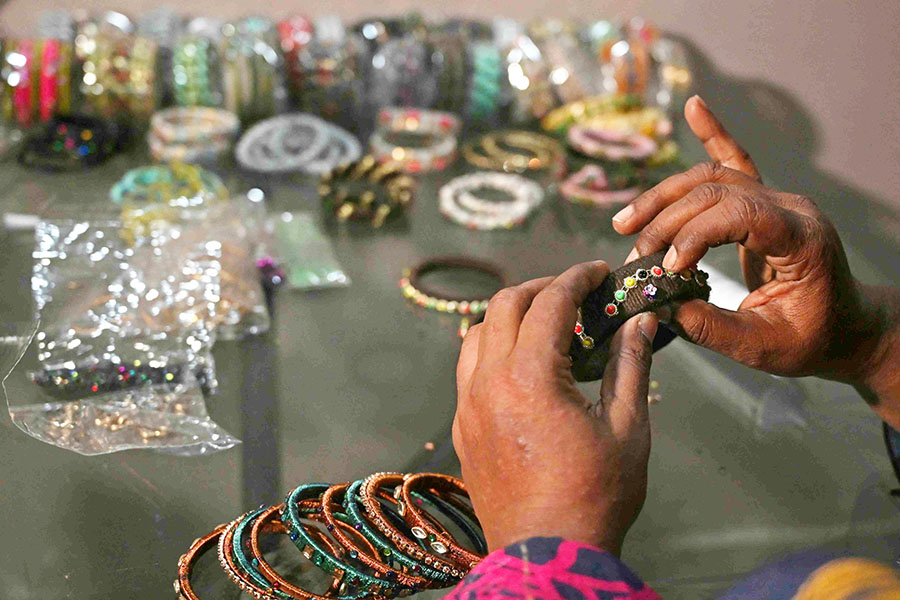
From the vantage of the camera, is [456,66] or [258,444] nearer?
[258,444]

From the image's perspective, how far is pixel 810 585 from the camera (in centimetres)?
64

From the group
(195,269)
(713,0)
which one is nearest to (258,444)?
(195,269)

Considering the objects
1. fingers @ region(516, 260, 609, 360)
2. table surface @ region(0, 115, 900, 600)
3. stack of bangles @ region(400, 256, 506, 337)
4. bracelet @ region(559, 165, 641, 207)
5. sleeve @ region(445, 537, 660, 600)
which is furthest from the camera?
bracelet @ region(559, 165, 641, 207)

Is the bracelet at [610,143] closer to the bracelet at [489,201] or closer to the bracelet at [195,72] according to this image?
the bracelet at [489,201]

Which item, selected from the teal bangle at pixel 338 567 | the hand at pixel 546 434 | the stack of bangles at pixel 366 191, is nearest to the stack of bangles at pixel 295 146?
the stack of bangles at pixel 366 191

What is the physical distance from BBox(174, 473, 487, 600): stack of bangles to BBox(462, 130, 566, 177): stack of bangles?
1180 mm

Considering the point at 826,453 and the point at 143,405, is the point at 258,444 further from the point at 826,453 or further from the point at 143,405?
the point at 826,453

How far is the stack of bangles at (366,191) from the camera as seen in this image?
179 centimetres

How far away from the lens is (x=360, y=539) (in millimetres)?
965

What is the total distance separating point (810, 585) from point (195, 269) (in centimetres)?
112

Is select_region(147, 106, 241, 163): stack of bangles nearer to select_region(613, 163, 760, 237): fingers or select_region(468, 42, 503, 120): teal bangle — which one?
select_region(468, 42, 503, 120): teal bangle

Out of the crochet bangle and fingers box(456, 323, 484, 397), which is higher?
the crochet bangle

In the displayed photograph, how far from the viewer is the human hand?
858mm

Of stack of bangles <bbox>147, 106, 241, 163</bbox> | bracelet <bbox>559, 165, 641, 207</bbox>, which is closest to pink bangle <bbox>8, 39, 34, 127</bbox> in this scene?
stack of bangles <bbox>147, 106, 241, 163</bbox>
